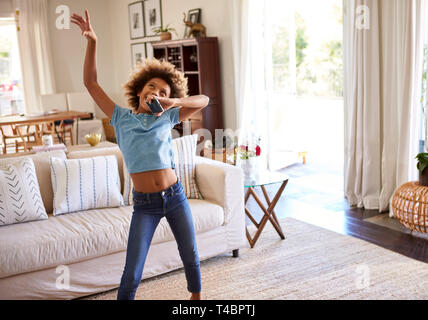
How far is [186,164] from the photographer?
3.56 m

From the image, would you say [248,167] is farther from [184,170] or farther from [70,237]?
[70,237]

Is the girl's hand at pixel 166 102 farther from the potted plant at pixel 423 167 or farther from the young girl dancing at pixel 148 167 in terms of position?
the potted plant at pixel 423 167

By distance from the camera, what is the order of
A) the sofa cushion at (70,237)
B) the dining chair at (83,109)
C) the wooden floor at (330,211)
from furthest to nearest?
the dining chair at (83,109) < the wooden floor at (330,211) < the sofa cushion at (70,237)

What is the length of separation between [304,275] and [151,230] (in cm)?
133

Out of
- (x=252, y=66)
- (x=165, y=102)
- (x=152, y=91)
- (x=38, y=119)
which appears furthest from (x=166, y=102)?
(x=38, y=119)

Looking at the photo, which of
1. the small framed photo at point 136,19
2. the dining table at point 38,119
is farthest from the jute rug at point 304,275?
the small framed photo at point 136,19

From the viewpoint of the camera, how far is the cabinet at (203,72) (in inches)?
244

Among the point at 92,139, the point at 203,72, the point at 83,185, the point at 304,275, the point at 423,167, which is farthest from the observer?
the point at 203,72

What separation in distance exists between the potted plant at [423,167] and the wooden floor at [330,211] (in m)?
0.44

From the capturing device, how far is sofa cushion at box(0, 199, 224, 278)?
267 cm

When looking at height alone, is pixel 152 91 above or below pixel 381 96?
above

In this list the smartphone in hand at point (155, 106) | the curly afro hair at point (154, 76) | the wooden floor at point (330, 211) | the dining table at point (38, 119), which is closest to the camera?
the smartphone in hand at point (155, 106)

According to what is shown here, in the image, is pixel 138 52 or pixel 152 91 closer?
pixel 152 91
